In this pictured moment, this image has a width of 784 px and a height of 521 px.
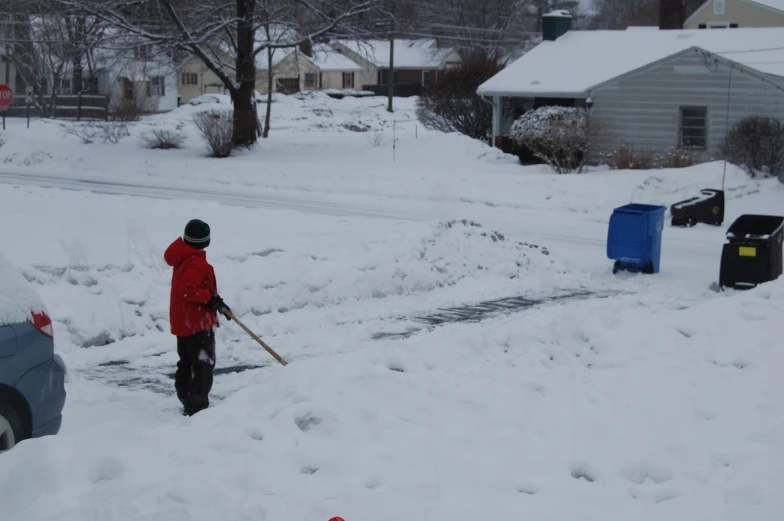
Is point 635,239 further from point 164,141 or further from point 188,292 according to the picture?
point 164,141

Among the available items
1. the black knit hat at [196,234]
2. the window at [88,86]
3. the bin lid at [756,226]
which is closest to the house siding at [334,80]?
the window at [88,86]

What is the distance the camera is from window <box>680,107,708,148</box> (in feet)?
92.8

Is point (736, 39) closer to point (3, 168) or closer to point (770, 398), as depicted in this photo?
point (3, 168)

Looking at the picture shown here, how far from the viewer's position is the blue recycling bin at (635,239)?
14344 mm

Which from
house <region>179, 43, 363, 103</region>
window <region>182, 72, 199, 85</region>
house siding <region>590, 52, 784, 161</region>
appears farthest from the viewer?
window <region>182, 72, 199, 85</region>

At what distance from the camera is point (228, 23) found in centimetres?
2764

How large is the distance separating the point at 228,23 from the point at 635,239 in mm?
17280

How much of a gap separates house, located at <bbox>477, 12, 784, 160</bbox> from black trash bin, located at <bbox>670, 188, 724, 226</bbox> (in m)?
8.81

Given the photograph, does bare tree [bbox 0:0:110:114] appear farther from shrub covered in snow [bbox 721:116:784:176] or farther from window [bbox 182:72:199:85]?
shrub covered in snow [bbox 721:116:784:176]

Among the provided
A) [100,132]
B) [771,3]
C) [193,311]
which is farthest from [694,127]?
[771,3]

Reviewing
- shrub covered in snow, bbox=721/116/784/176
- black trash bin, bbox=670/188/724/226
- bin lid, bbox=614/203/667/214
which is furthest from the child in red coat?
shrub covered in snow, bbox=721/116/784/176

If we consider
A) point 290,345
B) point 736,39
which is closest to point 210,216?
point 290,345

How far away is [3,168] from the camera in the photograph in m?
27.4

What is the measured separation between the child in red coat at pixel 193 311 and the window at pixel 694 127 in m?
23.8
